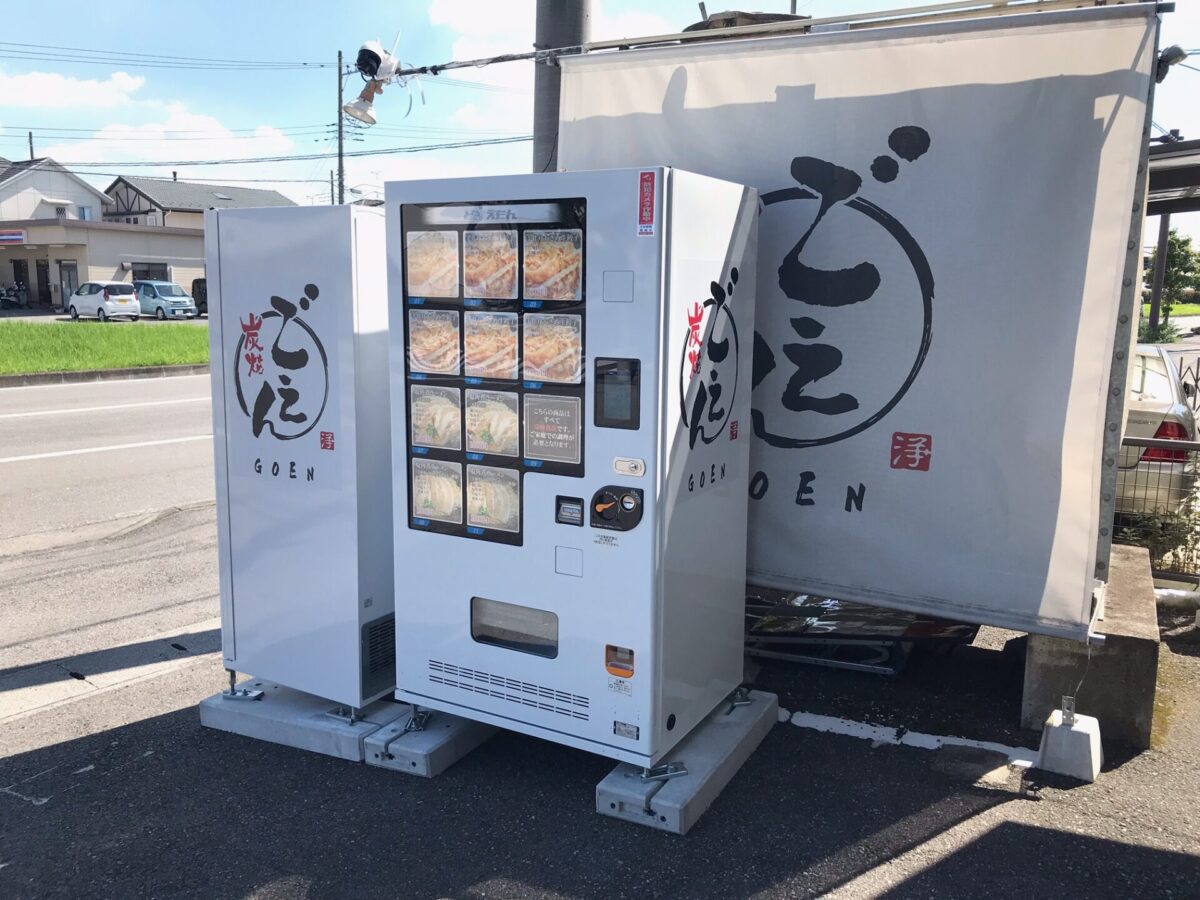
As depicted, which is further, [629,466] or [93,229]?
Answer: [93,229]

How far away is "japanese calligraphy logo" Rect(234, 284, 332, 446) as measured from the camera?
4.07 metres

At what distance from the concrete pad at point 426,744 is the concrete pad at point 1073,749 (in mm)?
2436

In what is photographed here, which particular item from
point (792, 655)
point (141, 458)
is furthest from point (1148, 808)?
point (141, 458)

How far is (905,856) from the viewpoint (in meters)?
3.39

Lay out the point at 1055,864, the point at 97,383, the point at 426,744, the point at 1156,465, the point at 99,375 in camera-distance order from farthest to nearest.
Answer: the point at 99,375, the point at 97,383, the point at 1156,465, the point at 426,744, the point at 1055,864

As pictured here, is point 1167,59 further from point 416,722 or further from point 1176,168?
point 416,722

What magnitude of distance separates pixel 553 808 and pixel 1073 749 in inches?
85.3

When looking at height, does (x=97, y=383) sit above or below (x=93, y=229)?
below

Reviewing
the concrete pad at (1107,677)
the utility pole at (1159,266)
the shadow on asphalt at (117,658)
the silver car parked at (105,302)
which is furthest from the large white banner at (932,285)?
the silver car parked at (105,302)

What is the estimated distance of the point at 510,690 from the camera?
12.7ft

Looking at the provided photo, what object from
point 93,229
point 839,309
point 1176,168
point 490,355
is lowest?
point 490,355

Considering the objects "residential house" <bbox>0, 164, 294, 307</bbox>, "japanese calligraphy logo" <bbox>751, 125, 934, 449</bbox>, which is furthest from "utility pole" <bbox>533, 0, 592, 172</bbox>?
"residential house" <bbox>0, 164, 294, 307</bbox>

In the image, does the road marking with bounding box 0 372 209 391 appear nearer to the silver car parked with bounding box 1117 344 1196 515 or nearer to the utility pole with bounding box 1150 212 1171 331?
the silver car parked with bounding box 1117 344 1196 515

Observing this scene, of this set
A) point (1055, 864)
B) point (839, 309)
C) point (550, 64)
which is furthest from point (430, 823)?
point (550, 64)
